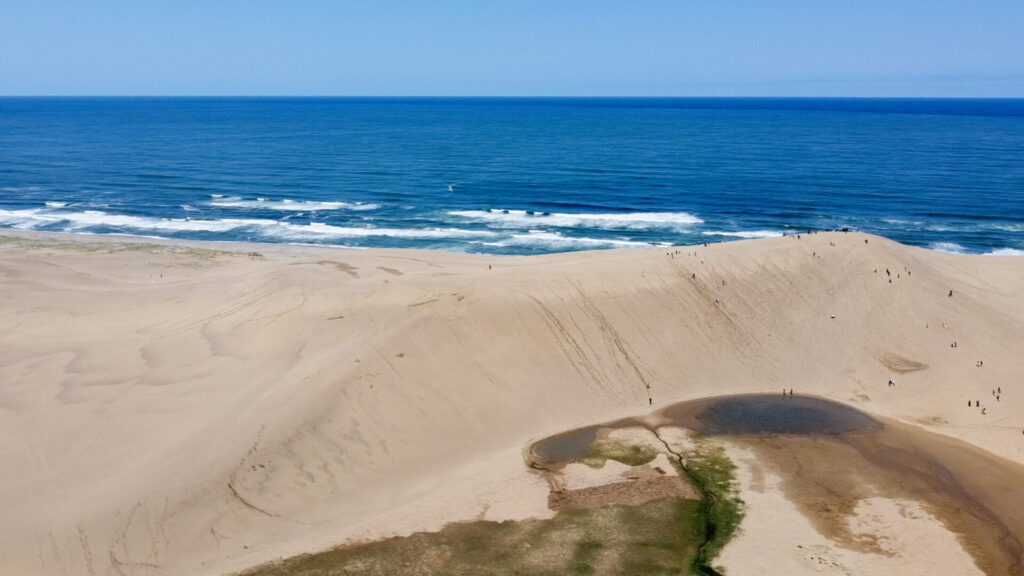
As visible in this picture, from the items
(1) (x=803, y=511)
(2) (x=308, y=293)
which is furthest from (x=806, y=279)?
(2) (x=308, y=293)

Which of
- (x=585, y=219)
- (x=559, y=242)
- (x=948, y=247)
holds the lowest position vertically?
(x=948, y=247)

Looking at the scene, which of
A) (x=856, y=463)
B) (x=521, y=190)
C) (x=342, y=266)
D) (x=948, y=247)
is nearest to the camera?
(x=856, y=463)

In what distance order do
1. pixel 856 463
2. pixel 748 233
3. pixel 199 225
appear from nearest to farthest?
1. pixel 856 463
2. pixel 748 233
3. pixel 199 225

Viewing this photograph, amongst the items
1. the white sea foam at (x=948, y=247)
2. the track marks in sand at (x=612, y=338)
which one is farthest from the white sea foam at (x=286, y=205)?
the white sea foam at (x=948, y=247)

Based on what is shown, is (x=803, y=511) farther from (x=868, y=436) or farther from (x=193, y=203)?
(x=193, y=203)

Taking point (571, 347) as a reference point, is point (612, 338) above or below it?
above

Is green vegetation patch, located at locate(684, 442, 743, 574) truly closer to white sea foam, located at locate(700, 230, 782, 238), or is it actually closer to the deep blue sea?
the deep blue sea

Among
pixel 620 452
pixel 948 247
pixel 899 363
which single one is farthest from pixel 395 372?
pixel 948 247

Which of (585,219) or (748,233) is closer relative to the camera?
(748,233)

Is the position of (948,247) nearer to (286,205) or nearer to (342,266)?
(342,266)
